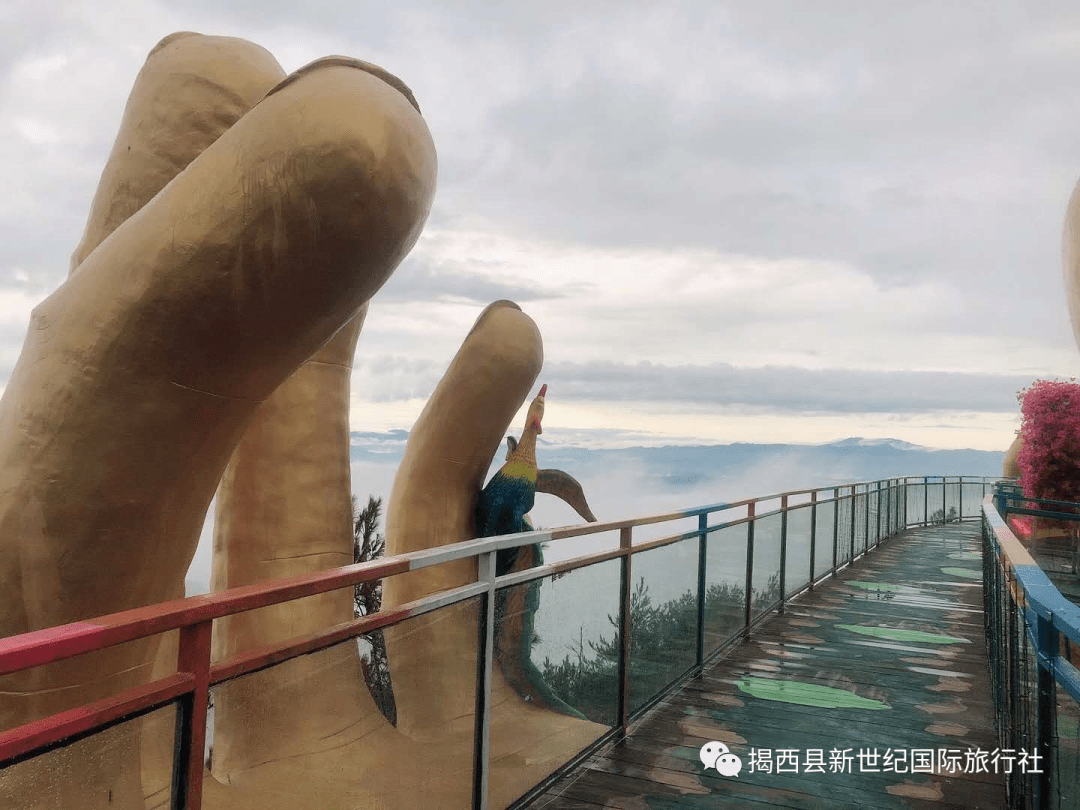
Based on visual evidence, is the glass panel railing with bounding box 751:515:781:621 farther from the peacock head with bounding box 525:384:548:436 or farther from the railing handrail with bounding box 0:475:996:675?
the railing handrail with bounding box 0:475:996:675

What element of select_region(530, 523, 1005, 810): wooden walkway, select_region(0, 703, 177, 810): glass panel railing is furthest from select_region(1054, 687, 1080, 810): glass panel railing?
select_region(0, 703, 177, 810): glass panel railing

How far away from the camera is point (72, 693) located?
13.0 ft

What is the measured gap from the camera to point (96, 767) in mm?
1919

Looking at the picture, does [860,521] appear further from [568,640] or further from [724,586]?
[568,640]

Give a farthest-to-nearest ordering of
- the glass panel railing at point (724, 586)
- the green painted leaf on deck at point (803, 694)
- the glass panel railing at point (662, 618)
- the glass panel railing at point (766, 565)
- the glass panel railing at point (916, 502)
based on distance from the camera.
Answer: the glass panel railing at point (916, 502) → the glass panel railing at point (766, 565) → the glass panel railing at point (724, 586) → the green painted leaf on deck at point (803, 694) → the glass panel railing at point (662, 618)

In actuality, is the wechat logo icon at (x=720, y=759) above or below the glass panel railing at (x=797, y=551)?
below

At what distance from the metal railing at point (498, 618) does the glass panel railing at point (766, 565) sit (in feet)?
0.07

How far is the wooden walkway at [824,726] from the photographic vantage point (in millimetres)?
4301

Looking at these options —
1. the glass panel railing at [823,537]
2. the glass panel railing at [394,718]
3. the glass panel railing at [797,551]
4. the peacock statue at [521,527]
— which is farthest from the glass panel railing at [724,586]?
the glass panel railing at [823,537]

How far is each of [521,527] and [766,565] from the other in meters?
2.34

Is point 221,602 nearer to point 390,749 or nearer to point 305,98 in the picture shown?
point 390,749

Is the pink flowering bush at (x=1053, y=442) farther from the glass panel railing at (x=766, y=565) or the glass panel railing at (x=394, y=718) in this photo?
the glass panel railing at (x=394, y=718)

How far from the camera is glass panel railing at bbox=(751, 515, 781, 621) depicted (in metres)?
7.88

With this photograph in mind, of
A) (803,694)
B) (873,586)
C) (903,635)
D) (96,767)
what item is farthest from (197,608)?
(873,586)
